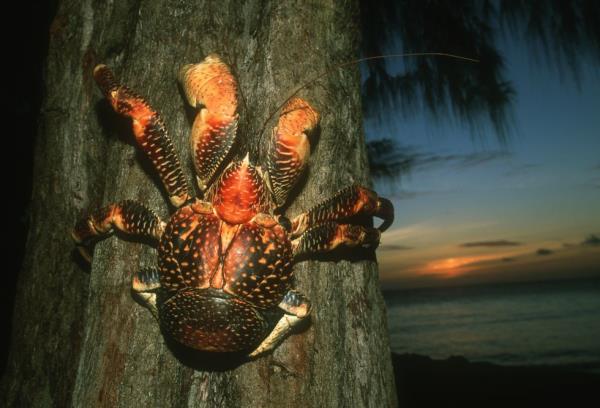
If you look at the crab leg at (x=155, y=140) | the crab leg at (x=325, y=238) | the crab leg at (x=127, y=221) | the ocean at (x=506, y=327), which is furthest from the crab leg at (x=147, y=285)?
the ocean at (x=506, y=327)

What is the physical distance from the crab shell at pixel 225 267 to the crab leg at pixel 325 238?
0.11 metres

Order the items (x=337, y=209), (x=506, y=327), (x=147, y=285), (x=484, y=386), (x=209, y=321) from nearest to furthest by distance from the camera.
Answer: (x=209, y=321)
(x=147, y=285)
(x=337, y=209)
(x=484, y=386)
(x=506, y=327)

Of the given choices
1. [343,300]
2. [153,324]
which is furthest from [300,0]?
[153,324]

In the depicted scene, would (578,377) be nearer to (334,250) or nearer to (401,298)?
(334,250)

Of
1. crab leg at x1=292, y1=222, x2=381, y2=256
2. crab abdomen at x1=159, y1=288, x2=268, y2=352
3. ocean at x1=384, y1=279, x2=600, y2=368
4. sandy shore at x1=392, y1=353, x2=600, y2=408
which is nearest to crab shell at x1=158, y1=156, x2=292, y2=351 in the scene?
crab abdomen at x1=159, y1=288, x2=268, y2=352

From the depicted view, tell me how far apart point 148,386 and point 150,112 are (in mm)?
984

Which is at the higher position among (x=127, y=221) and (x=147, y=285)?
(x=127, y=221)

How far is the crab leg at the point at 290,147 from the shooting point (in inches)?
59.7

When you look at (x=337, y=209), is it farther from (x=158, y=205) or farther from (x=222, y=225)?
(x=158, y=205)

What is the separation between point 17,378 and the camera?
2.06m

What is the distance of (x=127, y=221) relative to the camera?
1.49m

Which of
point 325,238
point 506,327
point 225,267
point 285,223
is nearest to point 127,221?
point 225,267

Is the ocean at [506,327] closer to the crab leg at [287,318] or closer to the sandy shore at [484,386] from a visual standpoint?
the sandy shore at [484,386]

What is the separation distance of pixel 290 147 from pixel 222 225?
381mm
